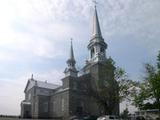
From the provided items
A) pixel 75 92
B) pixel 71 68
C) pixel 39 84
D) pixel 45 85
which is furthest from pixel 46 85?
pixel 75 92

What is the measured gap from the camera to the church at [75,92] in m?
76.6

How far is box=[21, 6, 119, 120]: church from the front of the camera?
76.6 metres

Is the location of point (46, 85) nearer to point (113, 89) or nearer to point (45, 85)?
point (45, 85)

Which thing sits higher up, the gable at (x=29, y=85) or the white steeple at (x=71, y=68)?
the white steeple at (x=71, y=68)

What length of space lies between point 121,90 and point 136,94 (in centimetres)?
314

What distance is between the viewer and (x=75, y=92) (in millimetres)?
78188

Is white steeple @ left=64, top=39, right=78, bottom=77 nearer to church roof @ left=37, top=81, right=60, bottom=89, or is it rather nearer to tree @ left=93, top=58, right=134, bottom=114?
church roof @ left=37, top=81, right=60, bottom=89

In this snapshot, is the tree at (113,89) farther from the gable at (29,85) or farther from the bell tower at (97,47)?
the gable at (29,85)

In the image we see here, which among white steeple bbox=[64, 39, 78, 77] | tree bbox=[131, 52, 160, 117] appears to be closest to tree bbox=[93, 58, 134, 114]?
tree bbox=[131, 52, 160, 117]

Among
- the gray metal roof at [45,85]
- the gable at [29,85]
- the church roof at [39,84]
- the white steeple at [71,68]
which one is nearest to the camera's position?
the white steeple at [71,68]

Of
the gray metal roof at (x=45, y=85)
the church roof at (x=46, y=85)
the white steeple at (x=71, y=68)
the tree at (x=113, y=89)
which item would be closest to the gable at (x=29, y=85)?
the gray metal roof at (x=45, y=85)

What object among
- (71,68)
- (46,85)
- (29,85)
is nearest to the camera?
(71,68)

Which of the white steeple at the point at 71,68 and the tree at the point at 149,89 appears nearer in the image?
the tree at the point at 149,89

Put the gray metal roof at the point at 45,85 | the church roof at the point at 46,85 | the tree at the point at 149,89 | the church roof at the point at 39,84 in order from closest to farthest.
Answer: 1. the tree at the point at 149,89
2. the church roof at the point at 39,84
3. the gray metal roof at the point at 45,85
4. the church roof at the point at 46,85
